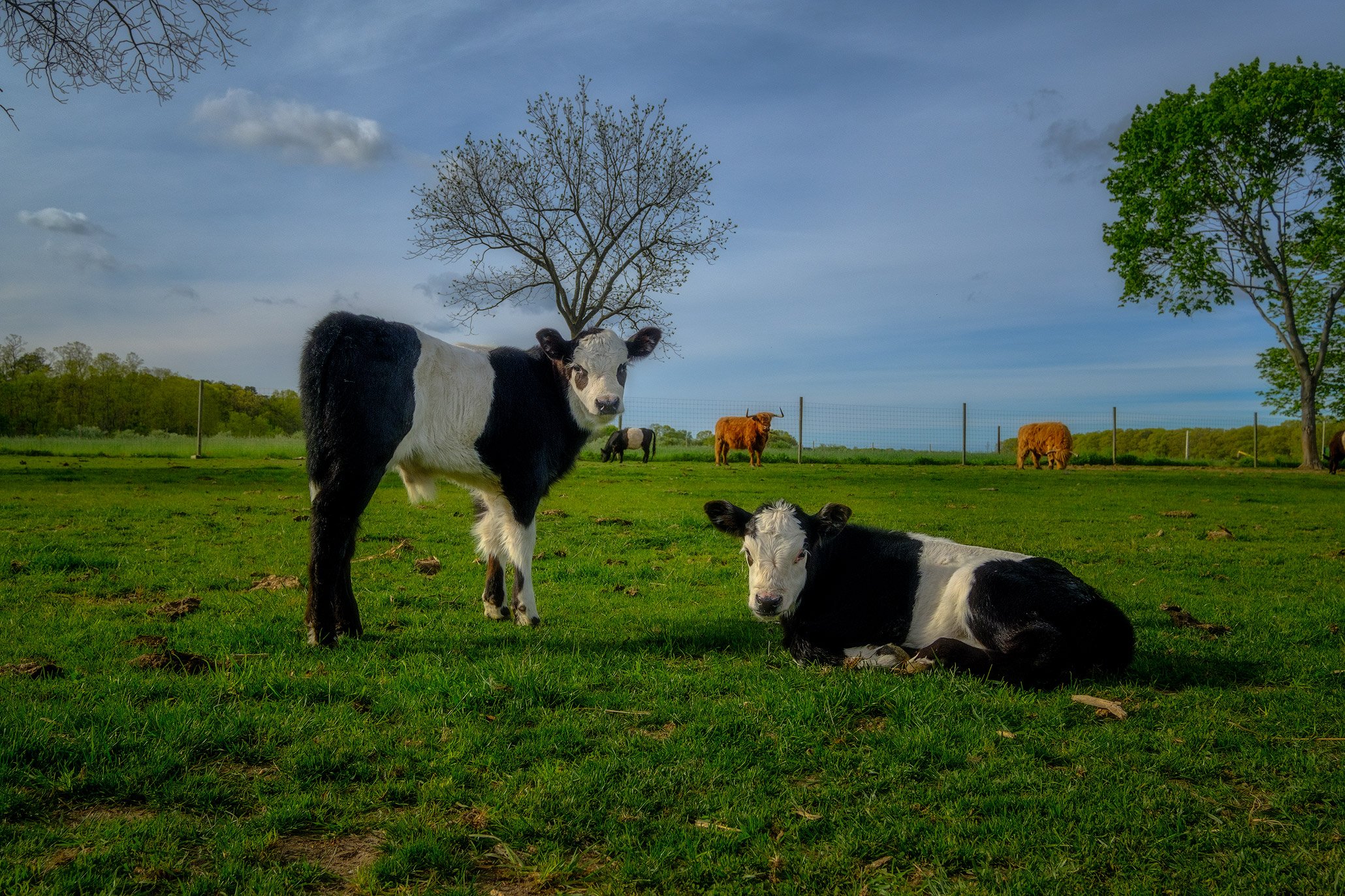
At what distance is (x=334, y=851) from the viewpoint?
2816 mm

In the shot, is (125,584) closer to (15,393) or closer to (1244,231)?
(15,393)

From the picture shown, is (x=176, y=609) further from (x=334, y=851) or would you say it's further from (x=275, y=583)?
(x=334, y=851)

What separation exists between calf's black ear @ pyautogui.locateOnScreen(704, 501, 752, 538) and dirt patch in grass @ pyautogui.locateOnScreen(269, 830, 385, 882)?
3.03 m

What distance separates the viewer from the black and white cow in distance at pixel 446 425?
5309mm

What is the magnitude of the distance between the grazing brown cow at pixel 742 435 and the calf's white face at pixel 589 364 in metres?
22.4

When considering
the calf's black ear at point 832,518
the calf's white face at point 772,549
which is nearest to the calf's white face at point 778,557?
the calf's white face at point 772,549

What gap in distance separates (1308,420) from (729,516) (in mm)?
35437

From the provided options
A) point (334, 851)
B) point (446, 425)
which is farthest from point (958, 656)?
point (446, 425)

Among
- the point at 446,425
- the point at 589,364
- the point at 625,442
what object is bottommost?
the point at 446,425

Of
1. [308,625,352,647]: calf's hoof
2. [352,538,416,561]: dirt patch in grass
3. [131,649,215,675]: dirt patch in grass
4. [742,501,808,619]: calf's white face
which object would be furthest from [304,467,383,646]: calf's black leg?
[352,538,416,561]: dirt patch in grass

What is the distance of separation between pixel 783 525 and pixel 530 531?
6.98ft

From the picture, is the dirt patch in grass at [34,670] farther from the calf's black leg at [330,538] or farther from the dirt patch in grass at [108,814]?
the dirt patch in grass at [108,814]

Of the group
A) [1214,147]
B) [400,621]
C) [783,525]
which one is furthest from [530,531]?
[1214,147]

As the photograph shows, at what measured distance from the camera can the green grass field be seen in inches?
107
